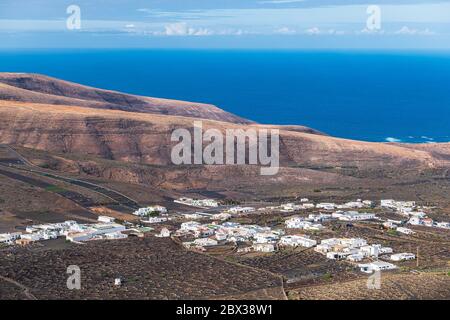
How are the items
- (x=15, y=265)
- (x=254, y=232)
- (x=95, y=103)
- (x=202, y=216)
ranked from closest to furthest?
1. (x=15, y=265)
2. (x=254, y=232)
3. (x=202, y=216)
4. (x=95, y=103)

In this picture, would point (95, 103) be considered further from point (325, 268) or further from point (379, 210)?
point (325, 268)

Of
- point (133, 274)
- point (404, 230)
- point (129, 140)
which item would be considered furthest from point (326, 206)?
point (129, 140)

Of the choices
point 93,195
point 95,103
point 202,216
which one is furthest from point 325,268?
point 95,103

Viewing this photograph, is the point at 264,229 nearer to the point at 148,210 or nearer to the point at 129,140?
the point at 148,210

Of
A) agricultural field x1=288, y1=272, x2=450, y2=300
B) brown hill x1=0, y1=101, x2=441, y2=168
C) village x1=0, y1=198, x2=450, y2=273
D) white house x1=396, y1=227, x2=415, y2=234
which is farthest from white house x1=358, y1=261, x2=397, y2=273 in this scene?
brown hill x1=0, y1=101, x2=441, y2=168

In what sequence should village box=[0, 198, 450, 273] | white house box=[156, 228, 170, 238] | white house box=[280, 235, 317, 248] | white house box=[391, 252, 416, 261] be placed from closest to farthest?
white house box=[391, 252, 416, 261]
village box=[0, 198, 450, 273]
white house box=[280, 235, 317, 248]
white house box=[156, 228, 170, 238]

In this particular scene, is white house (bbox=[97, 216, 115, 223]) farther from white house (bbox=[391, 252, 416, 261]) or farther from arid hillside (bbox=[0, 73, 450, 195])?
white house (bbox=[391, 252, 416, 261])
